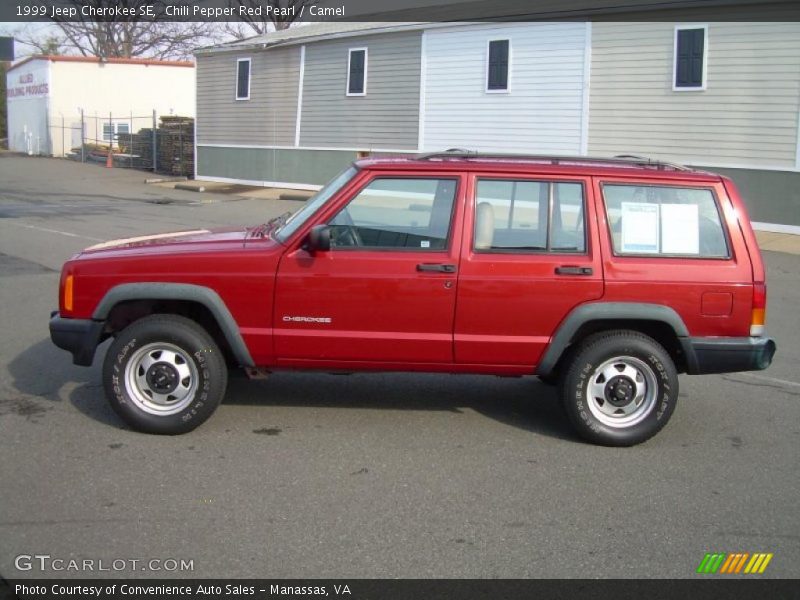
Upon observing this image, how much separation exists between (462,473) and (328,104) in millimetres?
23771

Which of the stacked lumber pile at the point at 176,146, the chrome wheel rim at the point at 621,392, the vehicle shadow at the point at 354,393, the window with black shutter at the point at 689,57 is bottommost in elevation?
the vehicle shadow at the point at 354,393

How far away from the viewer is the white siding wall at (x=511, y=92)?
21766mm

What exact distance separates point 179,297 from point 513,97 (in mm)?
18933

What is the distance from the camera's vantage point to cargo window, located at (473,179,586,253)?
18.1 ft

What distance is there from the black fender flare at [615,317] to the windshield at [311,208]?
5.59ft

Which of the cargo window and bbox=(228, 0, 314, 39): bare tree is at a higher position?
bbox=(228, 0, 314, 39): bare tree

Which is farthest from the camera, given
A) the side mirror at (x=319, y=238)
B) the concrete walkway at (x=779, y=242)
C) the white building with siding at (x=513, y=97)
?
the white building with siding at (x=513, y=97)

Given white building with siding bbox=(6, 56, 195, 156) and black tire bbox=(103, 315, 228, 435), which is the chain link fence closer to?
white building with siding bbox=(6, 56, 195, 156)

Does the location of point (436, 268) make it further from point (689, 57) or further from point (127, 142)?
point (127, 142)

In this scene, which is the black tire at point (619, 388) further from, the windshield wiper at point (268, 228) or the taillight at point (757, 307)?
the windshield wiper at point (268, 228)

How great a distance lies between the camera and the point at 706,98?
19.5 m

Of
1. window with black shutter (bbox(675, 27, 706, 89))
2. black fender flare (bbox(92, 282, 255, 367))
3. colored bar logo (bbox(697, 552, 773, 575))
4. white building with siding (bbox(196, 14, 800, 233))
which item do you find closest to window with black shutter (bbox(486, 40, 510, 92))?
white building with siding (bbox(196, 14, 800, 233))

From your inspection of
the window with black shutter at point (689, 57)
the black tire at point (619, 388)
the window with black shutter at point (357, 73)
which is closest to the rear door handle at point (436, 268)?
the black tire at point (619, 388)

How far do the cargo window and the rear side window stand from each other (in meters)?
0.24
